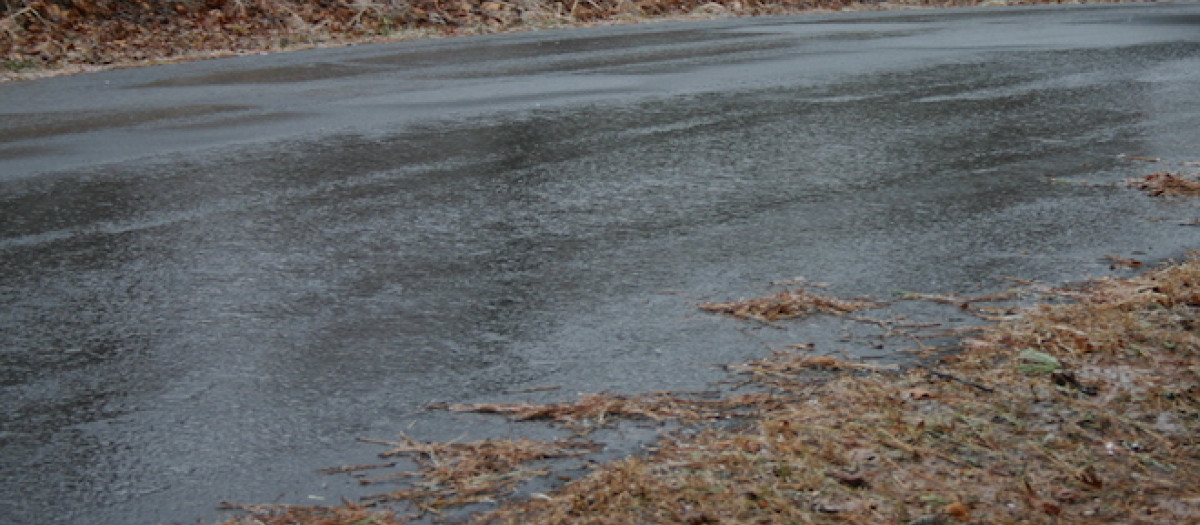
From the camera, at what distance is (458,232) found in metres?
6.32

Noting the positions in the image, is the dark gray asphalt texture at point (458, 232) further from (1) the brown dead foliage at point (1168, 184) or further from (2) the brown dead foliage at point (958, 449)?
(2) the brown dead foliage at point (958, 449)

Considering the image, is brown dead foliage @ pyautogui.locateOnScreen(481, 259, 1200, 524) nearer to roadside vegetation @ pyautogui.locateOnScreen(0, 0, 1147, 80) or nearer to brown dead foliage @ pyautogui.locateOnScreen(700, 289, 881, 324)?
brown dead foliage @ pyautogui.locateOnScreen(700, 289, 881, 324)

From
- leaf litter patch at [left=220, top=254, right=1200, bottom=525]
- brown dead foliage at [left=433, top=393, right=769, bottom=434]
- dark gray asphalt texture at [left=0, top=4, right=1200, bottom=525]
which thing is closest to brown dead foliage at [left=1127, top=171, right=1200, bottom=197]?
dark gray asphalt texture at [left=0, top=4, right=1200, bottom=525]

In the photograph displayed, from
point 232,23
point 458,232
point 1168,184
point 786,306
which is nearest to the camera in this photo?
point 786,306

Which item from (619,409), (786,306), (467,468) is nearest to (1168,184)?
(786,306)

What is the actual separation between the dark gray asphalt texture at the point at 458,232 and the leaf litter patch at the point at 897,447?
253 millimetres

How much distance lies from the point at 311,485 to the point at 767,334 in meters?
1.94

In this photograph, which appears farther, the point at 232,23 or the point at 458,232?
the point at 232,23

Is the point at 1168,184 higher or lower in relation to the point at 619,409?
lower

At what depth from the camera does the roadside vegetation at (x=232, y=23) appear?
15117mm

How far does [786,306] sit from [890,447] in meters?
1.47

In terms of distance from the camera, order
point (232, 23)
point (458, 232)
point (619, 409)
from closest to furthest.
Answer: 1. point (619, 409)
2. point (458, 232)
3. point (232, 23)

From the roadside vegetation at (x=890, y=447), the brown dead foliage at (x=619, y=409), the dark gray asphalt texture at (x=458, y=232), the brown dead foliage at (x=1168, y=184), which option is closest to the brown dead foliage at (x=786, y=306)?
the dark gray asphalt texture at (x=458, y=232)

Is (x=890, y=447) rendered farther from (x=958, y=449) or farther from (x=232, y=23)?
(x=232, y=23)
